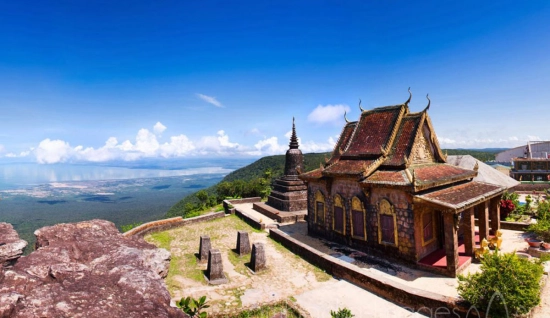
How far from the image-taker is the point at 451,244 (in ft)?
36.9

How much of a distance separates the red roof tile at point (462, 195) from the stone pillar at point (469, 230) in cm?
52

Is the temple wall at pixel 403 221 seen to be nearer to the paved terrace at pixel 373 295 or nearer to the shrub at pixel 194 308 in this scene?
the paved terrace at pixel 373 295

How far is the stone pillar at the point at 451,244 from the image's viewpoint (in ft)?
36.8

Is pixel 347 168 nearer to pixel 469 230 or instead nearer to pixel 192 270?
pixel 469 230

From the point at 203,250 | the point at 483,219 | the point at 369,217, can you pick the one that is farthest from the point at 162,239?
the point at 483,219

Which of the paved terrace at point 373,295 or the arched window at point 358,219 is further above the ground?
the arched window at point 358,219

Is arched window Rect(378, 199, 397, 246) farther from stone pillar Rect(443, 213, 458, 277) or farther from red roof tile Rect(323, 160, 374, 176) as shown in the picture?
stone pillar Rect(443, 213, 458, 277)

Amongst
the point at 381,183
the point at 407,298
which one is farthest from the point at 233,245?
the point at 407,298

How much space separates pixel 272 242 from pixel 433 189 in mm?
9056

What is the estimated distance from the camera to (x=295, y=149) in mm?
27922

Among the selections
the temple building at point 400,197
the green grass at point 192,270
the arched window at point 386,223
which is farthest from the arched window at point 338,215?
the green grass at point 192,270

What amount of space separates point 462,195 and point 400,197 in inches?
105

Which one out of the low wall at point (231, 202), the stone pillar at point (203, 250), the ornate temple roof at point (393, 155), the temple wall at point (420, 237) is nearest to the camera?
the temple wall at point (420, 237)

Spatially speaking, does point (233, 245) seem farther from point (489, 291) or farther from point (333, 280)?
point (489, 291)
